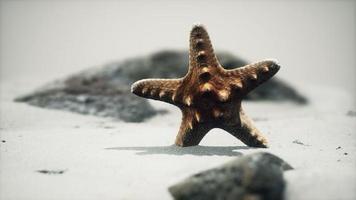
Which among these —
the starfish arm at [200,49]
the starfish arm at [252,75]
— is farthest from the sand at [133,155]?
the starfish arm at [200,49]

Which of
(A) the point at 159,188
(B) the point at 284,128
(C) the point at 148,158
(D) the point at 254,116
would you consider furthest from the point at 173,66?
(A) the point at 159,188

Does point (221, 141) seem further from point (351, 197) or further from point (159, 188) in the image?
point (351, 197)

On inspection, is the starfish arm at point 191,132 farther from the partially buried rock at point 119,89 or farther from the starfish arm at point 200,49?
the partially buried rock at point 119,89

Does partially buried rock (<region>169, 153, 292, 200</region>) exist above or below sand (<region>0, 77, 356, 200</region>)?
above

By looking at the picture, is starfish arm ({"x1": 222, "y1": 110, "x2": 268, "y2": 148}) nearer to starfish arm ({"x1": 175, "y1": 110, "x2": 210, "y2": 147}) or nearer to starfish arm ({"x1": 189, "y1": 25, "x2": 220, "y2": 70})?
starfish arm ({"x1": 175, "y1": 110, "x2": 210, "y2": 147})

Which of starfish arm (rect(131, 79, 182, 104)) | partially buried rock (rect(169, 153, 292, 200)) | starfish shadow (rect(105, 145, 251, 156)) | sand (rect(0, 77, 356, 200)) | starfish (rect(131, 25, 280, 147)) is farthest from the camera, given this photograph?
starfish arm (rect(131, 79, 182, 104))

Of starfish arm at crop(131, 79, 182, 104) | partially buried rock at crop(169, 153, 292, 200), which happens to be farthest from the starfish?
partially buried rock at crop(169, 153, 292, 200)

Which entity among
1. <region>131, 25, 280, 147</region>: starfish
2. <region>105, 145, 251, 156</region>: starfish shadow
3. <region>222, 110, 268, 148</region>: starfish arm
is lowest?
<region>105, 145, 251, 156</region>: starfish shadow

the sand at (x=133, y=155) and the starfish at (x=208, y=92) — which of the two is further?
the starfish at (x=208, y=92)
